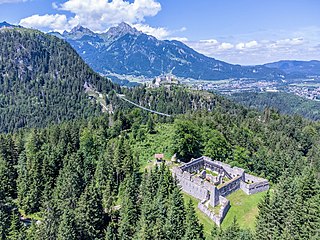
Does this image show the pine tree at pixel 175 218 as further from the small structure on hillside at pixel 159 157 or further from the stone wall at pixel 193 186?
the small structure on hillside at pixel 159 157

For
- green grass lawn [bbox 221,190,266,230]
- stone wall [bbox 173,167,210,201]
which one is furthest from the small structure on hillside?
green grass lawn [bbox 221,190,266,230]

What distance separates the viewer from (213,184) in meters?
67.6

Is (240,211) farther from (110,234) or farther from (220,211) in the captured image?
(110,234)

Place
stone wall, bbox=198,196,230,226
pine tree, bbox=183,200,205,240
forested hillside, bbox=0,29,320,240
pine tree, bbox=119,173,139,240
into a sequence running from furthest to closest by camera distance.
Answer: stone wall, bbox=198,196,230,226
pine tree, bbox=119,173,139,240
forested hillside, bbox=0,29,320,240
pine tree, bbox=183,200,205,240

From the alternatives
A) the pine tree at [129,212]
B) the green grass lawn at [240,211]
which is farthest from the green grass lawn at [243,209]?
the pine tree at [129,212]

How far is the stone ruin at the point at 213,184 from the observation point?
209 feet

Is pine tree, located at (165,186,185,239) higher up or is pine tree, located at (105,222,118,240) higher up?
pine tree, located at (165,186,185,239)

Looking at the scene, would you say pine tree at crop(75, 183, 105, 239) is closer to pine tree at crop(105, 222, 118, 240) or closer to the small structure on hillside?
pine tree at crop(105, 222, 118, 240)

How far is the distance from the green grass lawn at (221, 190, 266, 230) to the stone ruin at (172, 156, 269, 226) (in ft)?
3.18

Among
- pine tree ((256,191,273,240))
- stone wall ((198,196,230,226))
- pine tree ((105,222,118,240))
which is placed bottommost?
pine tree ((105,222,118,240))

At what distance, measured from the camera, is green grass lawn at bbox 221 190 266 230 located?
61925mm

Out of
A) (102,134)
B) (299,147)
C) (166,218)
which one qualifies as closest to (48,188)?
(102,134)

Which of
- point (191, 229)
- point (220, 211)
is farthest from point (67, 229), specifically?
point (220, 211)

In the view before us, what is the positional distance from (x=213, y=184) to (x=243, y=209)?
7644 mm
